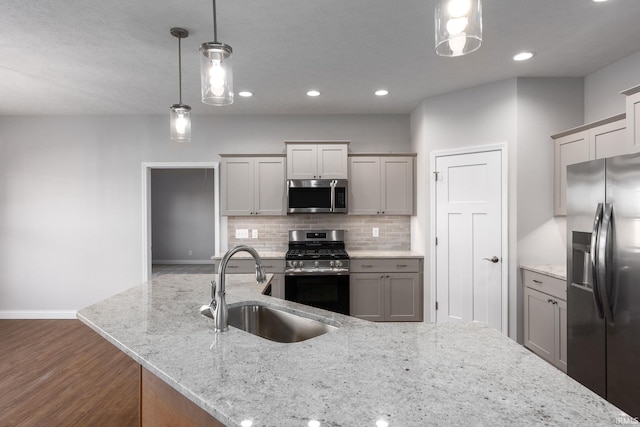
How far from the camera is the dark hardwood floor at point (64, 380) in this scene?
243 centimetres

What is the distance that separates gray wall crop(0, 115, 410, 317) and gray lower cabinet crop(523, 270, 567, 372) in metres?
2.46

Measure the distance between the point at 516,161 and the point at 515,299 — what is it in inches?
53.4

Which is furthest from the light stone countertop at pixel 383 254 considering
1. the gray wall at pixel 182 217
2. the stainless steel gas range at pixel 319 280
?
the gray wall at pixel 182 217

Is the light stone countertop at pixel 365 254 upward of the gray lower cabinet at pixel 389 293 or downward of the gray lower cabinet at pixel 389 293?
upward

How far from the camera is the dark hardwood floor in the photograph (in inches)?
95.8

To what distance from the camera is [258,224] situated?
466cm

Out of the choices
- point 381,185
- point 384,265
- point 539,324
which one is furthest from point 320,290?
point 539,324

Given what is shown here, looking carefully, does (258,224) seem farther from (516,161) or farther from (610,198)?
(610,198)

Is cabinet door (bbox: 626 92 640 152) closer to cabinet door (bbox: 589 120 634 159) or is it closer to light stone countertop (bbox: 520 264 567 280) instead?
cabinet door (bbox: 589 120 634 159)

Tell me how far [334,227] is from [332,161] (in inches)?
36.1

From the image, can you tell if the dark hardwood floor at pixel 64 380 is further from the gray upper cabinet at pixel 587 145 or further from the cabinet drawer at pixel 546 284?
the gray upper cabinet at pixel 587 145

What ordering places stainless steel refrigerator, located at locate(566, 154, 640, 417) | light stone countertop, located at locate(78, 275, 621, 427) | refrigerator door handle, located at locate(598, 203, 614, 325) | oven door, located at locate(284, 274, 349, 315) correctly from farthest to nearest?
oven door, located at locate(284, 274, 349, 315) < refrigerator door handle, located at locate(598, 203, 614, 325) < stainless steel refrigerator, located at locate(566, 154, 640, 417) < light stone countertop, located at locate(78, 275, 621, 427)

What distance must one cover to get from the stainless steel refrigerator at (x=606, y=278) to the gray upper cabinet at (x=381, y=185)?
209 cm

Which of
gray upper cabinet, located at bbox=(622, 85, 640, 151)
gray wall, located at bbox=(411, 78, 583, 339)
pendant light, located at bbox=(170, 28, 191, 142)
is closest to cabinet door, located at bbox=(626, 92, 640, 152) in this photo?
gray upper cabinet, located at bbox=(622, 85, 640, 151)
